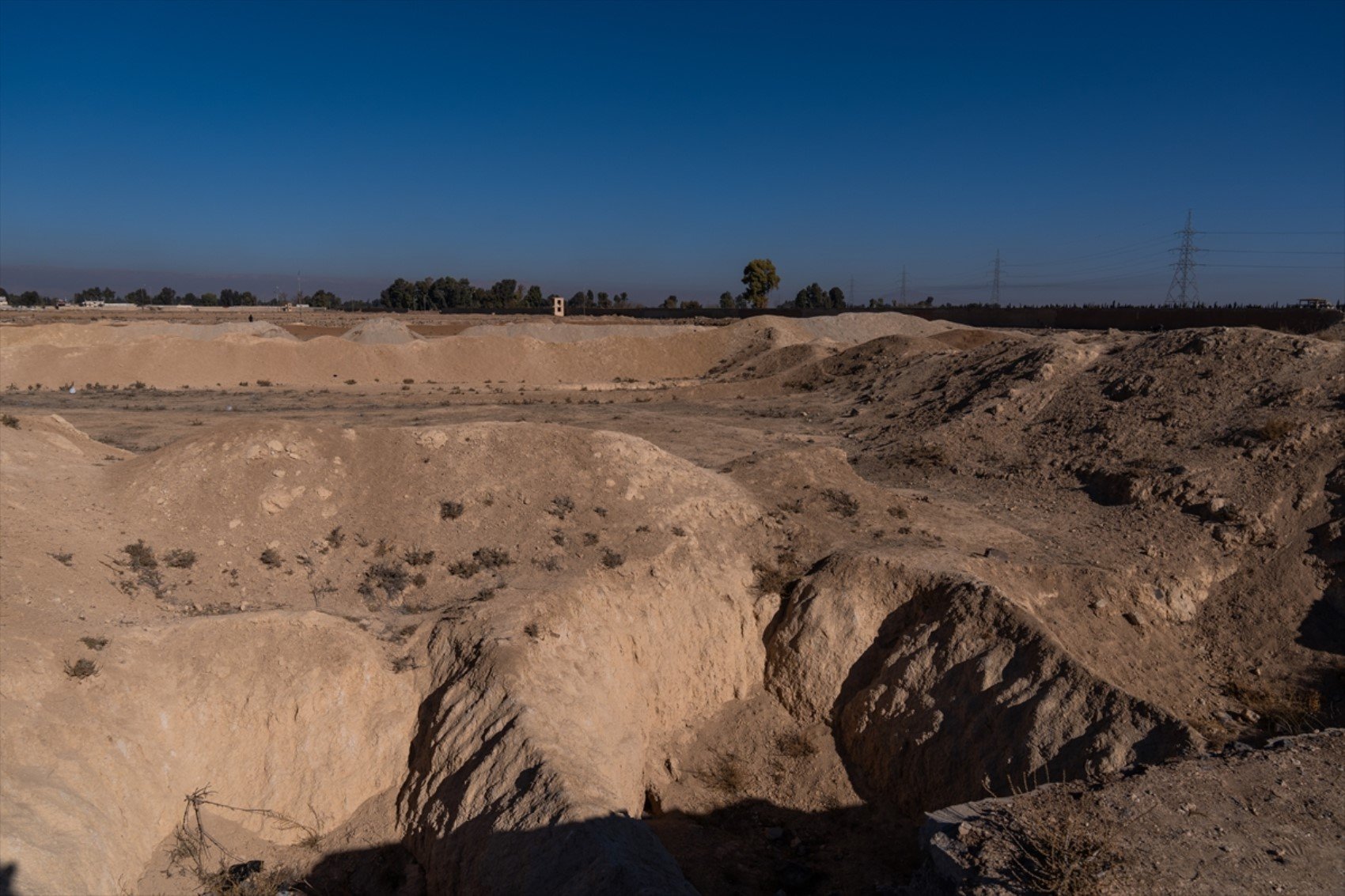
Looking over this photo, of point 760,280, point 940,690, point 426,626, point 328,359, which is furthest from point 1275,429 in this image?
point 760,280

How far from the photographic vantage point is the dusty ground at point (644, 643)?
27.0ft

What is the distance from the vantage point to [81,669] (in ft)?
28.2

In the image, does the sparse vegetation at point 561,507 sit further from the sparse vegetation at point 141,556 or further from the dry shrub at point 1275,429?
the dry shrub at point 1275,429

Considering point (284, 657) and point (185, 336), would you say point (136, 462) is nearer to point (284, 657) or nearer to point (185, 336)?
point (284, 657)

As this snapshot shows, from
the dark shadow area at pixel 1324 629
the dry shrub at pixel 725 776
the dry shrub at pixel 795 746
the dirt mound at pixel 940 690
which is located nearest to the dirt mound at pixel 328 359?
the dirt mound at pixel 940 690

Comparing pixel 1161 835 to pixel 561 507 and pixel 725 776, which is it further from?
pixel 561 507

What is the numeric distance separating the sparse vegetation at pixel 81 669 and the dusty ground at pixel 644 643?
77 millimetres

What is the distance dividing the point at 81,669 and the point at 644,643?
6.94 m

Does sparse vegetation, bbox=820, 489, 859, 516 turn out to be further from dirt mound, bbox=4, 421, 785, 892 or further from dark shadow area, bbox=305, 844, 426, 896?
dark shadow area, bbox=305, 844, 426, 896

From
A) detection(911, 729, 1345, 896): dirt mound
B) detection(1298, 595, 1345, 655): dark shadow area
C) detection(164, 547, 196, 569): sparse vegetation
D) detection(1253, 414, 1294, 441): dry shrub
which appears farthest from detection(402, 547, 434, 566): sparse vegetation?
detection(1253, 414, 1294, 441): dry shrub

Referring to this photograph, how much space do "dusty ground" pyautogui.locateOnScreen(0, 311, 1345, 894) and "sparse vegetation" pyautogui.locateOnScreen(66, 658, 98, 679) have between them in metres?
0.08

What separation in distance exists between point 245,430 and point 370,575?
4453 mm

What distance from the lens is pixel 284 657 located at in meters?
9.62

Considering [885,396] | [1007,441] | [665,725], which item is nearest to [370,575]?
[665,725]
